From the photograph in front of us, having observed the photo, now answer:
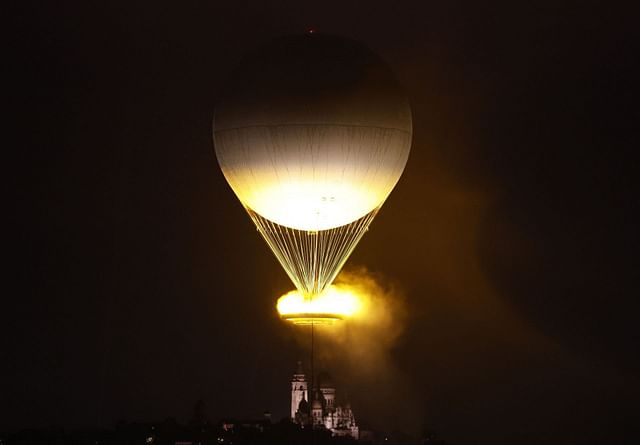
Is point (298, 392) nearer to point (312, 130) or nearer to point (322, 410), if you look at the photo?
point (322, 410)

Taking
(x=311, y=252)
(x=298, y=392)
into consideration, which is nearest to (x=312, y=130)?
(x=311, y=252)

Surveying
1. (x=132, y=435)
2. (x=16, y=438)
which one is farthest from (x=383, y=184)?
(x=132, y=435)

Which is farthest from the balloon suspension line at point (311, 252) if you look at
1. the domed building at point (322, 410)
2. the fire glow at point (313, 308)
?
the domed building at point (322, 410)

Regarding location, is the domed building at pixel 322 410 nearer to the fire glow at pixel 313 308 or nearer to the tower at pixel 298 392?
the tower at pixel 298 392

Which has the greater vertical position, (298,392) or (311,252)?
(298,392)

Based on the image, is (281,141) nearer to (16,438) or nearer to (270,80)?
(270,80)

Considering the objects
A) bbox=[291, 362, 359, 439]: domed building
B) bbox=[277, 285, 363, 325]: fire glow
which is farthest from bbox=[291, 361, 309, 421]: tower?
bbox=[277, 285, 363, 325]: fire glow
